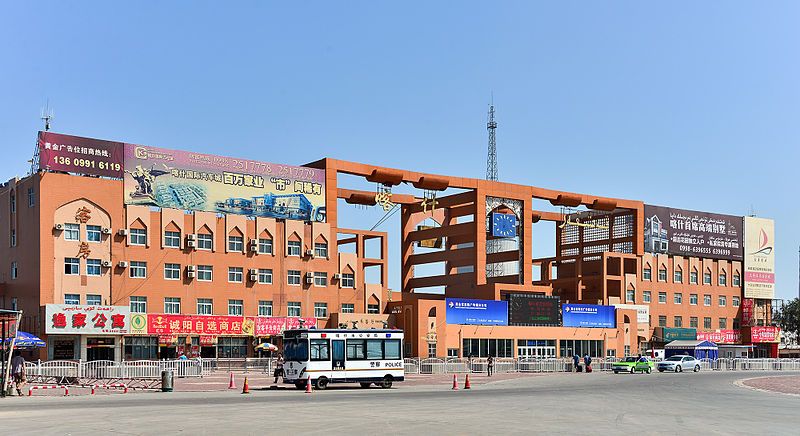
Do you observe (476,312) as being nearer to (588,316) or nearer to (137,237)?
(588,316)

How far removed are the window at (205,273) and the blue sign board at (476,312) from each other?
830 inches

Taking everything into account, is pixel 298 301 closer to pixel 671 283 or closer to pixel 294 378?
pixel 294 378

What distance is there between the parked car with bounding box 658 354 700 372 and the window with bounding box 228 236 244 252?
34346mm

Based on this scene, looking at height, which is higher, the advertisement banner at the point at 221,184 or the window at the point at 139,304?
the advertisement banner at the point at 221,184

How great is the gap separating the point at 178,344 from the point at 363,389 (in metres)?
32.9

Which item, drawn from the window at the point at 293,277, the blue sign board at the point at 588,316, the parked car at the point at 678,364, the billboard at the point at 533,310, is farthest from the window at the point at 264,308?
the parked car at the point at 678,364

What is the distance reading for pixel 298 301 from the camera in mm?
81875

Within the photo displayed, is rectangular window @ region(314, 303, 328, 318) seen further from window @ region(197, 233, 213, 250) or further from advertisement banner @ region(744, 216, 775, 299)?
advertisement banner @ region(744, 216, 775, 299)

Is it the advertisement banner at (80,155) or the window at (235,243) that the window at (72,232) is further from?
the window at (235,243)

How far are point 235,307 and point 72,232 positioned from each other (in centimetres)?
1432

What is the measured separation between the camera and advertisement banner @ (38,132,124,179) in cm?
6956

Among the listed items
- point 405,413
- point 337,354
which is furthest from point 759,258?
point 405,413

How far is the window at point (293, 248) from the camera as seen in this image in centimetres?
8188

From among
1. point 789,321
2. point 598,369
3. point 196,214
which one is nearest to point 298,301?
point 196,214
